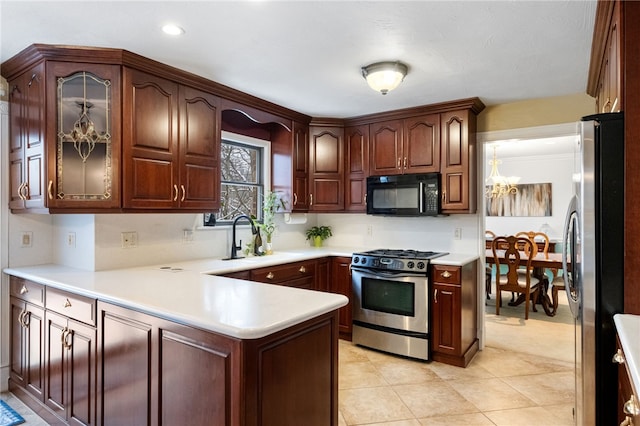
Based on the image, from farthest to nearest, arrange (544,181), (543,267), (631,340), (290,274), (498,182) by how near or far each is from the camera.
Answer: (544,181) < (498,182) < (543,267) < (290,274) < (631,340)

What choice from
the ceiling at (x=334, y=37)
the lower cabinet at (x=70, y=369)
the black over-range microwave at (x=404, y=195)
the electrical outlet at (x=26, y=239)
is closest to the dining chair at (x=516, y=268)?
the black over-range microwave at (x=404, y=195)

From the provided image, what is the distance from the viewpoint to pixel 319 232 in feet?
15.0

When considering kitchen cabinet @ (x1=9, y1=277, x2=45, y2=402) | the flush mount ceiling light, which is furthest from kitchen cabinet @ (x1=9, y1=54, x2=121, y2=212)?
the flush mount ceiling light

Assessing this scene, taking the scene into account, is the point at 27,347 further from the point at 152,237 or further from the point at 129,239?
the point at 152,237

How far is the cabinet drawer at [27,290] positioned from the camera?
239cm

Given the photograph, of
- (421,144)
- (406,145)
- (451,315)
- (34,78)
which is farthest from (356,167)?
(34,78)

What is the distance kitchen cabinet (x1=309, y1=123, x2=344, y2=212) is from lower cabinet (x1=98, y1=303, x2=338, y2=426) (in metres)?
2.48

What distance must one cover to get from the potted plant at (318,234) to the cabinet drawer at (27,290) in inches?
108

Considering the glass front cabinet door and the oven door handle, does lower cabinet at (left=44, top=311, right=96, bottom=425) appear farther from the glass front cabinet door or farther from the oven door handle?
the oven door handle

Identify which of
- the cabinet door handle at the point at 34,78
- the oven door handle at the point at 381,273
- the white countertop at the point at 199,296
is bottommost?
the oven door handle at the point at 381,273

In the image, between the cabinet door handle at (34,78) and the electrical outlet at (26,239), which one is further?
the electrical outlet at (26,239)

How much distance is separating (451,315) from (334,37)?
95.4 inches

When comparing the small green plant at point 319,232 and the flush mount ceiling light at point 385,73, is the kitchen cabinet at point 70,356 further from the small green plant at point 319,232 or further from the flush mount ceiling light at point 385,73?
the small green plant at point 319,232

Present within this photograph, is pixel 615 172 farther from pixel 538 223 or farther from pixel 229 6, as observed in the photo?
pixel 538 223
